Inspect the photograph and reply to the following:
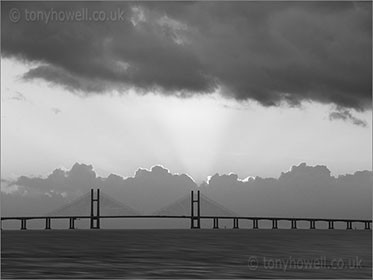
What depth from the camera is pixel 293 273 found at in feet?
180

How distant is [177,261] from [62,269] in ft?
47.6

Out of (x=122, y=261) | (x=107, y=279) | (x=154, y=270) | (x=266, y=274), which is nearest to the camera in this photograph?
(x=107, y=279)

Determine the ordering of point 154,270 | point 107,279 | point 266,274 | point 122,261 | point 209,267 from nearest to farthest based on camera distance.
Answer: point 107,279 → point 266,274 → point 154,270 → point 209,267 → point 122,261

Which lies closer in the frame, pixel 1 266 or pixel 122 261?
pixel 1 266

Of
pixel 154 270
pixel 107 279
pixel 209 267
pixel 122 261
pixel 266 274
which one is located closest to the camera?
pixel 107 279

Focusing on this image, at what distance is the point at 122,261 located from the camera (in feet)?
227

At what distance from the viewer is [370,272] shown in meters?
57.3

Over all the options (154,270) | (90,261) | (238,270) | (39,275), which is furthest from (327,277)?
(90,261)

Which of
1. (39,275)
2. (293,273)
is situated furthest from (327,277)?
(39,275)

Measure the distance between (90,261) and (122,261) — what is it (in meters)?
3.08

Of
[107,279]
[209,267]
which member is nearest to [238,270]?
[209,267]

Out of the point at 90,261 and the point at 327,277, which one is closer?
the point at 327,277

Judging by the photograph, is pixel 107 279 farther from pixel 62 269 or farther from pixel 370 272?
pixel 370 272

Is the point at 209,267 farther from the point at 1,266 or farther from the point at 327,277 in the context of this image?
the point at 1,266
